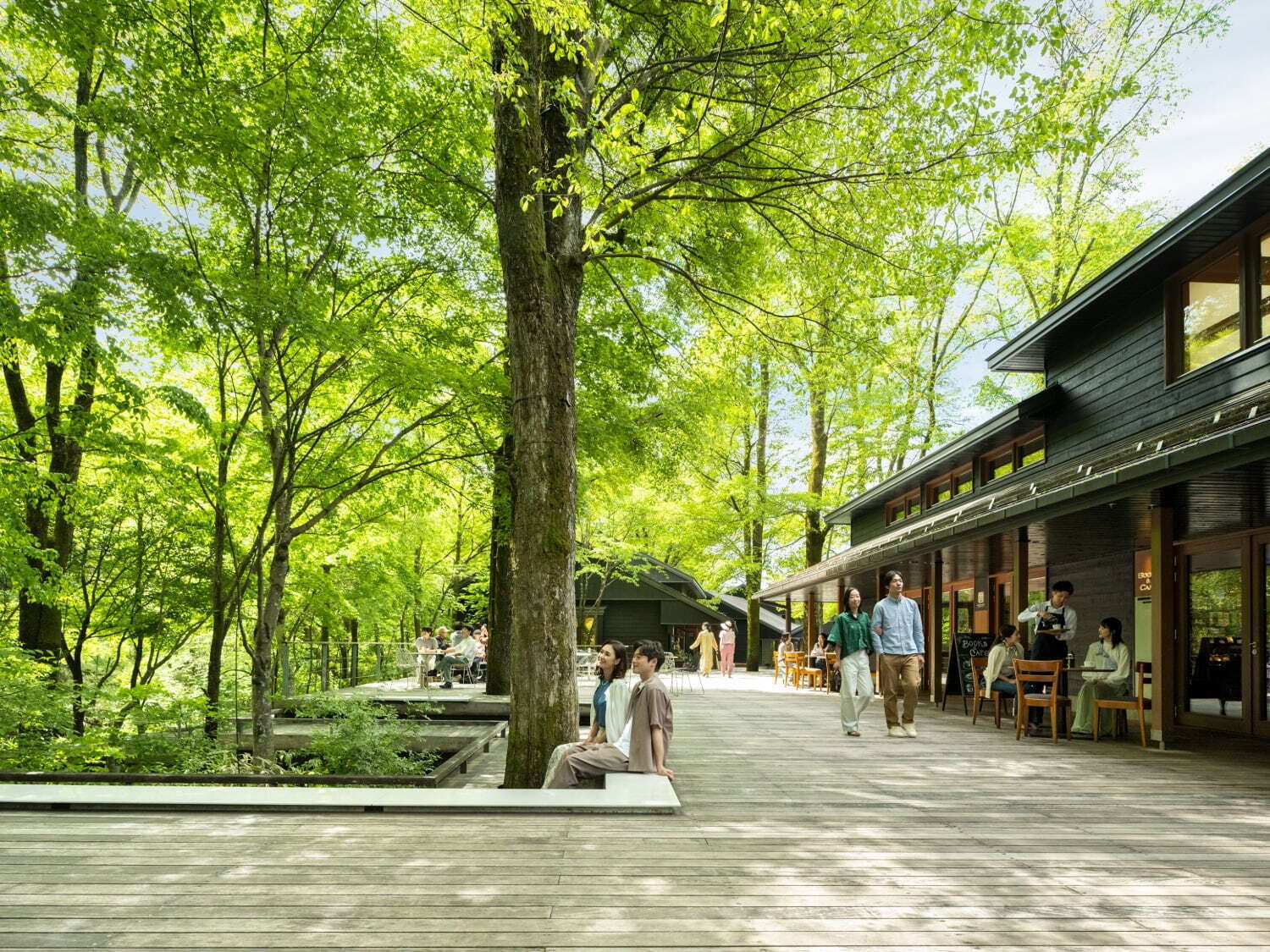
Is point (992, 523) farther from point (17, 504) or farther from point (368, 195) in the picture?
point (17, 504)

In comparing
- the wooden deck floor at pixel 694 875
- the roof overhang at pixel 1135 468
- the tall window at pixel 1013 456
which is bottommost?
the wooden deck floor at pixel 694 875

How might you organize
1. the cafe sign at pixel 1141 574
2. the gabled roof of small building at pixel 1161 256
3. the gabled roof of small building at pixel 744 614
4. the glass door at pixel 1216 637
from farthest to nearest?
the gabled roof of small building at pixel 744 614 → the cafe sign at pixel 1141 574 → the glass door at pixel 1216 637 → the gabled roof of small building at pixel 1161 256

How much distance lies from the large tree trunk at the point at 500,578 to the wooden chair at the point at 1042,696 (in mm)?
7051

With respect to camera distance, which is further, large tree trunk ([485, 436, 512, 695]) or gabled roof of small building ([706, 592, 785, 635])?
gabled roof of small building ([706, 592, 785, 635])

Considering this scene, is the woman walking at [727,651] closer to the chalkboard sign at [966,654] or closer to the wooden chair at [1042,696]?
the chalkboard sign at [966,654]

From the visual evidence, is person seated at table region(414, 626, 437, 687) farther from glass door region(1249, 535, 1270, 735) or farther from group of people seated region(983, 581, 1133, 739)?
glass door region(1249, 535, 1270, 735)

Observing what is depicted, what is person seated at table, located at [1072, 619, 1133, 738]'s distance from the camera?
975cm

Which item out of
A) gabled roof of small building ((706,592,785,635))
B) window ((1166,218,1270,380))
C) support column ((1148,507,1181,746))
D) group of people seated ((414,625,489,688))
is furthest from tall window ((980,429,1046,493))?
gabled roof of small building ((706,592,785,635))

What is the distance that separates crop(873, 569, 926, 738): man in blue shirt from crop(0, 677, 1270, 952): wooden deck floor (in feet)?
10.3

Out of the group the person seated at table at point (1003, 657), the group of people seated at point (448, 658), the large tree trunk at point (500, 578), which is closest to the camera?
the person seated at table at point (1003, 657)

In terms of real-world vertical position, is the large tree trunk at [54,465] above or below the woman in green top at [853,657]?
above

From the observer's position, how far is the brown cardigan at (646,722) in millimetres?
6746

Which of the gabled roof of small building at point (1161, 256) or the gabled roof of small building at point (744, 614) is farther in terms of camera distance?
the gabled roof of small building at point (744, 614)

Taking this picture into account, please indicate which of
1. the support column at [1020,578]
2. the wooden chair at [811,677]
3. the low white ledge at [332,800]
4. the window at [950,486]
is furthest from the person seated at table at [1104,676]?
the wooden chair at [811,677]
